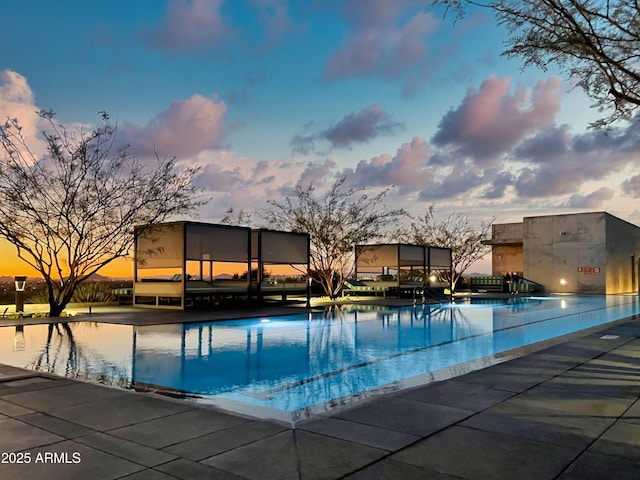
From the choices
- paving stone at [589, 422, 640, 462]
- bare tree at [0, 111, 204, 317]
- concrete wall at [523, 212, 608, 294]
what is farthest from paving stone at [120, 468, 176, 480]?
concrete wall at [523, 212, 608, 294]

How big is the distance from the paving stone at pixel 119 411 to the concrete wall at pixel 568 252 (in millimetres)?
31504

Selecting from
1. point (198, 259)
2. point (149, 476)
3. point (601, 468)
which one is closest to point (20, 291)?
point (198, 259)

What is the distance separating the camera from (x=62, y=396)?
452cm

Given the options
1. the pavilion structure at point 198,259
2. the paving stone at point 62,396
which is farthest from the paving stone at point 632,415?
the pavilion structure at point 198,259

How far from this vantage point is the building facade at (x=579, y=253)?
99.0 ft

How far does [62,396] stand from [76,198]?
10.2 m

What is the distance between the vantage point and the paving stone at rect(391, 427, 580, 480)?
8.99 ft

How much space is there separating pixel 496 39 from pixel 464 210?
25.8 metres

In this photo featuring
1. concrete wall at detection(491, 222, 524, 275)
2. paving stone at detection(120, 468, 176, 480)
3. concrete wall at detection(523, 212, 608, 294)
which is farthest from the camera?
concrete wall at detection(491, 222, 524, 275)

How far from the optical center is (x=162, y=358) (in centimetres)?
755

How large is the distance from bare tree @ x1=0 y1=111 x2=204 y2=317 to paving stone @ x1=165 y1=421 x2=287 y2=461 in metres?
11.0

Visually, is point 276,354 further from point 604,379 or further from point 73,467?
point 73,467

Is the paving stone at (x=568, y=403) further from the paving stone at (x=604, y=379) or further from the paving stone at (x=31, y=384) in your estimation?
the paving stone at (x=31, y=384)

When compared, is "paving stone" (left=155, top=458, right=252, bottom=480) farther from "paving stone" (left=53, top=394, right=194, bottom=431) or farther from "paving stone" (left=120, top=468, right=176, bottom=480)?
"paving stone" (left=53, top=394, right=194, bottom=431)
